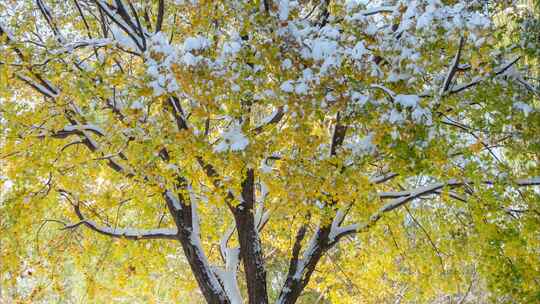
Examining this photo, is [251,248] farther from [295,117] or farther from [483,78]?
[483,78]

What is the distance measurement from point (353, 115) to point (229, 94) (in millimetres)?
1063

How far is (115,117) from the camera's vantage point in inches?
200

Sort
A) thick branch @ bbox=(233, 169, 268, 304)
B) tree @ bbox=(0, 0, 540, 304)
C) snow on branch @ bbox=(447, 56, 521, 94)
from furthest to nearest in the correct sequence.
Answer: thick branch @ bbox=(233, 169, 268, 304), snow on branch @ bbox=(447, 56, 521, 94), tree @ bbox=(0, 0, 540, 304)

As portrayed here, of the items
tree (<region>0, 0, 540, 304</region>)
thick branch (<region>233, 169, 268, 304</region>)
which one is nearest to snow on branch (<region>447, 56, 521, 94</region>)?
tree (<region>0, 0, 540, 304</region>)

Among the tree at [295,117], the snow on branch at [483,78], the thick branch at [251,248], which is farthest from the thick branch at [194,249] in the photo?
the snow on branch at [483,78]

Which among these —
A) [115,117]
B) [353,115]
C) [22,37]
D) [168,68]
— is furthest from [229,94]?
[22,37]

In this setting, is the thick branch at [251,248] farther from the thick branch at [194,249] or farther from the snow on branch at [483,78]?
the snow on branch at [483,78]

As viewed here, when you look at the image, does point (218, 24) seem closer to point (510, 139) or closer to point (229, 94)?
point (229, 94)

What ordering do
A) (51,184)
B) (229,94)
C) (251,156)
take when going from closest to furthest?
(229,94)
(251,156)
(51,184)

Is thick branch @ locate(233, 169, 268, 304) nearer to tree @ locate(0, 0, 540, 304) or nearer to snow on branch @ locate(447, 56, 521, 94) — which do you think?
tree @ locate(0, 0, 540, 304)

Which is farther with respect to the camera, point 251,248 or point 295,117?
point 251,248

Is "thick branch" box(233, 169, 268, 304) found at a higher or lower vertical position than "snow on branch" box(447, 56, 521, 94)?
lower

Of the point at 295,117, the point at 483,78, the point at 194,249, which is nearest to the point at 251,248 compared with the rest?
the point at 194,249

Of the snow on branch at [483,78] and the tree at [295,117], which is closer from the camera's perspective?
the tree at [295,117]
